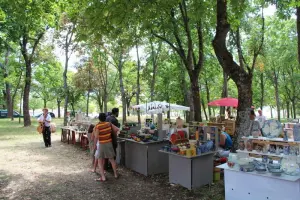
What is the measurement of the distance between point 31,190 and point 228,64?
17.6 ft

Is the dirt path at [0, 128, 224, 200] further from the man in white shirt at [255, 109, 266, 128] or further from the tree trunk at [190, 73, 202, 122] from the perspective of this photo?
the tree trunk at [190, 73, 202, 122]

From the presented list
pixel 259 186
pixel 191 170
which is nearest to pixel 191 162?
pixel 191 170

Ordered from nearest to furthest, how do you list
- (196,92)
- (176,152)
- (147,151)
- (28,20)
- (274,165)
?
(274,165) → (176,152) → (147,151) → (28,20) → (196,92)

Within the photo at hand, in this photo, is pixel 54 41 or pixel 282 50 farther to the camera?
pixel 282 50

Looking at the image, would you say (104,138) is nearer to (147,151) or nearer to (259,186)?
(147,151)

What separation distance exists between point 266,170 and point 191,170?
1.82 meters

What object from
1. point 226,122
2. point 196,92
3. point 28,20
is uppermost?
point 28,20

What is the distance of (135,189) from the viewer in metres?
5.76

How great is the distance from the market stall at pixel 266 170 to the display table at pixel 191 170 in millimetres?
1119

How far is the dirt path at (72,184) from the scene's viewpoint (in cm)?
536

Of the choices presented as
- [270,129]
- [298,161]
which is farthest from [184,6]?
[298,161]

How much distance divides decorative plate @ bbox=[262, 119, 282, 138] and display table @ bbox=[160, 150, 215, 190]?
4.65ft

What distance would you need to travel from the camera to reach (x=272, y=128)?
180 inches

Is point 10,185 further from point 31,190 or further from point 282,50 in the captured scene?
point 282,50
